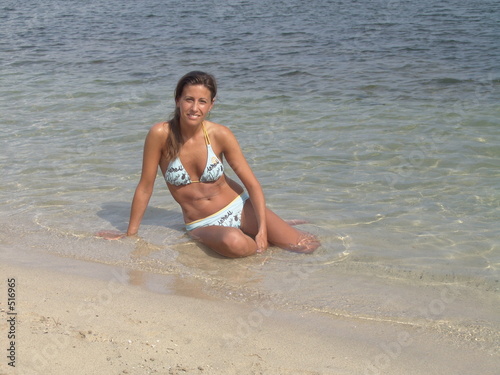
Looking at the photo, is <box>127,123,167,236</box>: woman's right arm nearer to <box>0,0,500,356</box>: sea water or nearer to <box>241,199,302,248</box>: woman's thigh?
<box>0,0,500,356</box>: sea water

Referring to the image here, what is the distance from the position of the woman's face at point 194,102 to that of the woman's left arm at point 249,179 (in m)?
0.24

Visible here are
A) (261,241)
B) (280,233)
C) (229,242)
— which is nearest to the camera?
(229,242)

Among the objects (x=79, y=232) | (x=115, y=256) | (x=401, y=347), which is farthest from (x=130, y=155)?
(x=401, y=347)

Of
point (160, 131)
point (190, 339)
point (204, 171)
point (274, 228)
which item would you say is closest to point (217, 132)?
point (204, 171)

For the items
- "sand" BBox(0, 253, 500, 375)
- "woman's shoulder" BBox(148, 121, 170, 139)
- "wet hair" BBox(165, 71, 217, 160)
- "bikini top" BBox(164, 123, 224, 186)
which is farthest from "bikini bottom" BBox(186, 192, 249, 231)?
"sand" BBox(0, 253, 500, 375)

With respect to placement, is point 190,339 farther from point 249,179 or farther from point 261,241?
point 249,179

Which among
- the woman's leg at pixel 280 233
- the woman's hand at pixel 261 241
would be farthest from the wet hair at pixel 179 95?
the woman's hand at pixel 261 241

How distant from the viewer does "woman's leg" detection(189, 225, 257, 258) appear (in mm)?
4395

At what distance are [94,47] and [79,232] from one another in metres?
9.31

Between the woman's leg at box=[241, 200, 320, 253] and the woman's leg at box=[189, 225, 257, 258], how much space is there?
204mm

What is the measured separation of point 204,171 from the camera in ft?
15.2

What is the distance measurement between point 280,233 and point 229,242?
45 centimetres

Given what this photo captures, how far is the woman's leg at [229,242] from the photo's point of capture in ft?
14.4

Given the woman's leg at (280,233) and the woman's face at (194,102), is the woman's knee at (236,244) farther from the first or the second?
the woman's face at (194,102)
